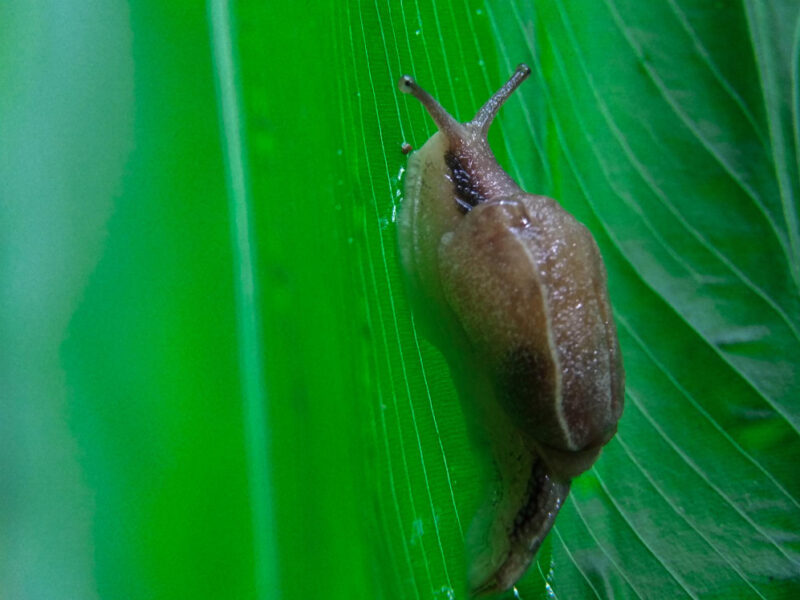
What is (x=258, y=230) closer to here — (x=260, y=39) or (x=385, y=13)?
(x=260, y=39)

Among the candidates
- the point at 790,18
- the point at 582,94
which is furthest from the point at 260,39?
the point at 790,18

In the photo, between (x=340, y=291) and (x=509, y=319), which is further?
(x=340, y=291)

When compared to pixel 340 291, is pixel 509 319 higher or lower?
lower
